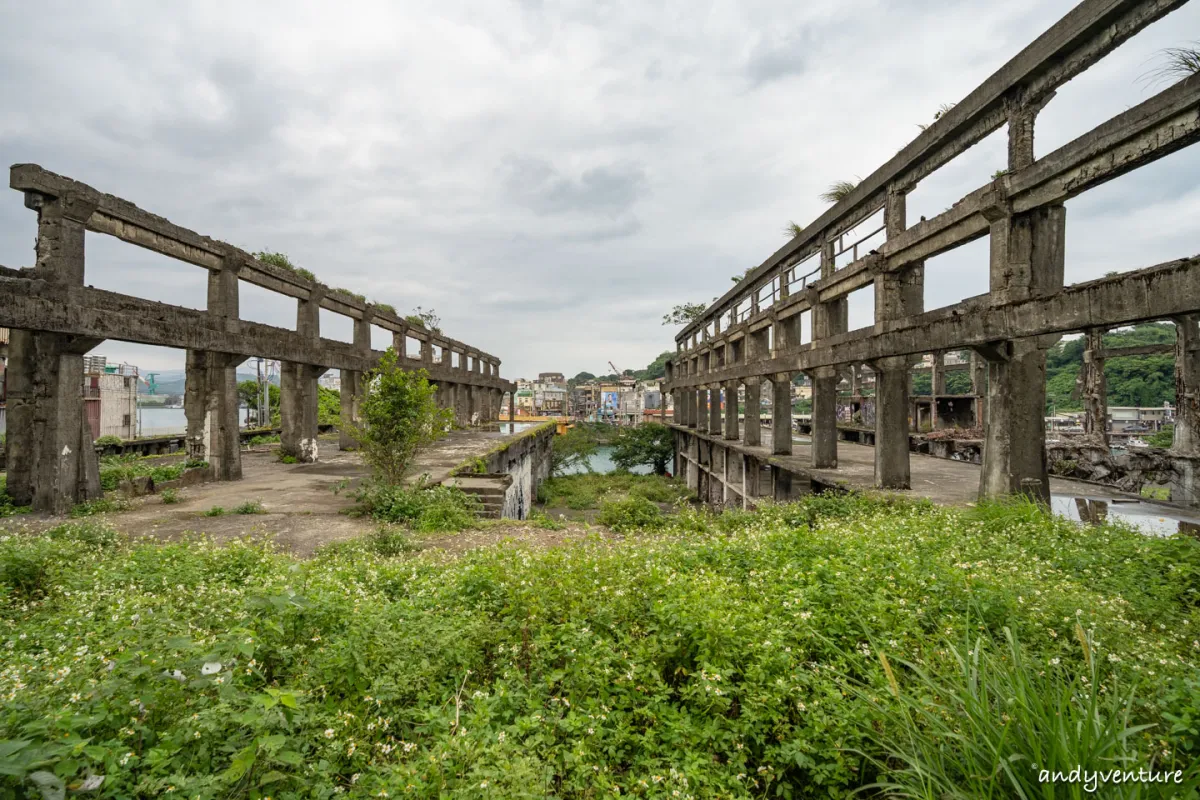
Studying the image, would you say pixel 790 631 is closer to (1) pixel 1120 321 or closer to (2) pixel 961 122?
(1) pixel 1120 321

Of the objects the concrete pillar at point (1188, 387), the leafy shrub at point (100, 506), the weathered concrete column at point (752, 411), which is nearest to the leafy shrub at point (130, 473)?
the leafy shrub at point (100, 506)

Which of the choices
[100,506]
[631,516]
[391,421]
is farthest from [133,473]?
[631,516]

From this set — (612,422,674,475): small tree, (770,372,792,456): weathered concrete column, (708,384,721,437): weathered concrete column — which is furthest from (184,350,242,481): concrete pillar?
(612,422,674,475): small tree

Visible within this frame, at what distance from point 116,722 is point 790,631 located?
370 centimetres

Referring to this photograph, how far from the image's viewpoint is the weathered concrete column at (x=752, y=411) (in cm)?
1991

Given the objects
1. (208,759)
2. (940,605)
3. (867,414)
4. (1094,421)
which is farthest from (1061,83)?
(867,414)

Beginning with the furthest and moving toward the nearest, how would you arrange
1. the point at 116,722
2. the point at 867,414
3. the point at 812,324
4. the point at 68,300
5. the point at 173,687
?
the point at 867,414, the point at 812,324, the point at 68,300, the point at 173,687, the point at 116,722

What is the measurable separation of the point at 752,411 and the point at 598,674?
1802 centimetres

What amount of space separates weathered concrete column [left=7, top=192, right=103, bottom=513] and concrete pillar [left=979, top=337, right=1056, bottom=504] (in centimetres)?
1521

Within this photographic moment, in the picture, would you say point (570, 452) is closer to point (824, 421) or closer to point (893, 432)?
point (824, 421)

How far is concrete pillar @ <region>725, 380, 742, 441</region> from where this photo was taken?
2267 centimetres

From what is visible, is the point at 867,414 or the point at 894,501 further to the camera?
the point at 867,414

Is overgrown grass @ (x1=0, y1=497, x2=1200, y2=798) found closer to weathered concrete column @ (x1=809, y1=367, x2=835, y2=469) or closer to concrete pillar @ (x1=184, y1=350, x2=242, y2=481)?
concrete pillar @ (x1=184, y1=350, x2=242, y2=481)

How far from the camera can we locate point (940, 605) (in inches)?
155
